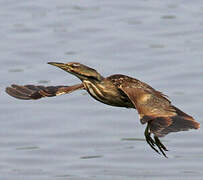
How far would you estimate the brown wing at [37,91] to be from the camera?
13.0 metres

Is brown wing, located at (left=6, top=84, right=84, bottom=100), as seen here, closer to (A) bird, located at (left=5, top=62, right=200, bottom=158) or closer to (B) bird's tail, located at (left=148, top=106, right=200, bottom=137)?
(A) bird, located at (left=5, top=62, right=200, bottom=158)

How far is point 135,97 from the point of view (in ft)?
39.8

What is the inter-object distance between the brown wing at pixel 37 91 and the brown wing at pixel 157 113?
2.71ft

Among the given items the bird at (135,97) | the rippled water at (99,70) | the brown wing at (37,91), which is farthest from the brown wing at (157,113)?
the rippled water at (99,70)

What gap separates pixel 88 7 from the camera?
23.5 m

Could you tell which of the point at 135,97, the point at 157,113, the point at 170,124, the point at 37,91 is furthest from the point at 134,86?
the point at 37,91

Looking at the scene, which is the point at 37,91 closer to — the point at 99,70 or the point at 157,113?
the point at 157,113

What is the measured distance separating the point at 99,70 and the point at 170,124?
745cm

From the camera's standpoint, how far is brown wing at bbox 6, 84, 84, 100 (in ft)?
42.7

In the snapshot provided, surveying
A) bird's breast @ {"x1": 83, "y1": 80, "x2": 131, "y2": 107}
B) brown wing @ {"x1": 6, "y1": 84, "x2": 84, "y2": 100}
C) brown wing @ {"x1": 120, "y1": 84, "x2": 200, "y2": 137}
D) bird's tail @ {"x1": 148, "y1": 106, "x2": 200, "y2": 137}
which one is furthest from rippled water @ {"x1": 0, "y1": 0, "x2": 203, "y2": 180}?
bird's tail @ {"x1": 148, "y1": 106, "x2": 200, "y2": 137}

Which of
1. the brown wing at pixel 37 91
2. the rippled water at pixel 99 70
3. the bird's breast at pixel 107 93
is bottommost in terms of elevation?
the rippled water at pixel 99 70

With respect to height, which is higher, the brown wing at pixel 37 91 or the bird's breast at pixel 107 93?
the bird's breast at pixel 107 93

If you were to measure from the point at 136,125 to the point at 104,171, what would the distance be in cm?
155

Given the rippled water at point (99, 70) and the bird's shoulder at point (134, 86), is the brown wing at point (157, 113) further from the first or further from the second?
the rippled water at point (99, 70)
